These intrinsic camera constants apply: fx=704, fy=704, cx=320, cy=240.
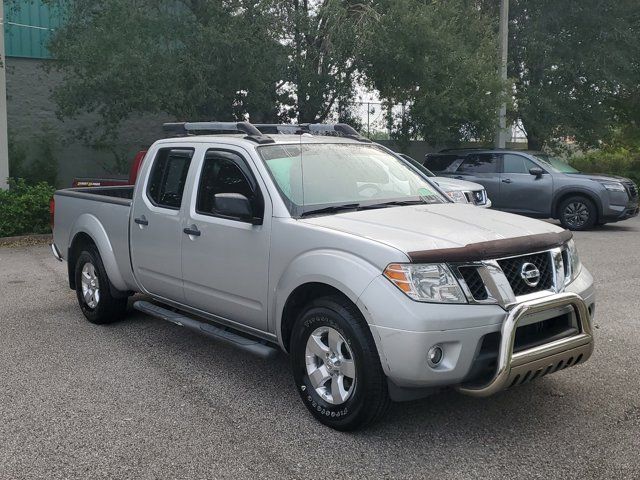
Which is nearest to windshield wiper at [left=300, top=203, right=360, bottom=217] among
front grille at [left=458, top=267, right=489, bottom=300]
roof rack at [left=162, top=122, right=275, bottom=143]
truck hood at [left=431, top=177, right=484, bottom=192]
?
roof rack at [left=162, top=122, right=275, bottom=143]

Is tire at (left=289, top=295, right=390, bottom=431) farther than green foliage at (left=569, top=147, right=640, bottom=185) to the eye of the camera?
No

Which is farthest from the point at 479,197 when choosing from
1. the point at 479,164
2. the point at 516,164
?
the point at 479,164

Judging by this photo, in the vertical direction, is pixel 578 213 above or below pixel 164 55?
below

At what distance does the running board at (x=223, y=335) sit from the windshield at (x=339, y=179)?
931 mm

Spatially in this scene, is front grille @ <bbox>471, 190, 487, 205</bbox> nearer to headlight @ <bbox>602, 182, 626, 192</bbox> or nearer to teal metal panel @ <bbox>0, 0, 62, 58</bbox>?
headlight @ <bbox>602, 182, 626, 192</bbox>

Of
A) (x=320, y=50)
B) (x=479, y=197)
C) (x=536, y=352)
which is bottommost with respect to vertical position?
(x=536, y=352)

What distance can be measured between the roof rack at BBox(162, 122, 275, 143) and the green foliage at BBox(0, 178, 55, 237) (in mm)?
7492

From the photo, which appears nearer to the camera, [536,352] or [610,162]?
[536,352]

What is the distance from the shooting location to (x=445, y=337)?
376cm

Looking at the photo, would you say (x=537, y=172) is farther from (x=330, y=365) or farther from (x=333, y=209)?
(x=330, y=365)

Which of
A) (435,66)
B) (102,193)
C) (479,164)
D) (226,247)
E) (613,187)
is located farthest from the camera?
(435,66)

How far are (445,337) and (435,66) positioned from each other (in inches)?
524

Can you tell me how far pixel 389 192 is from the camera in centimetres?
519

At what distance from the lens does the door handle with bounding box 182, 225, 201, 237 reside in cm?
527
